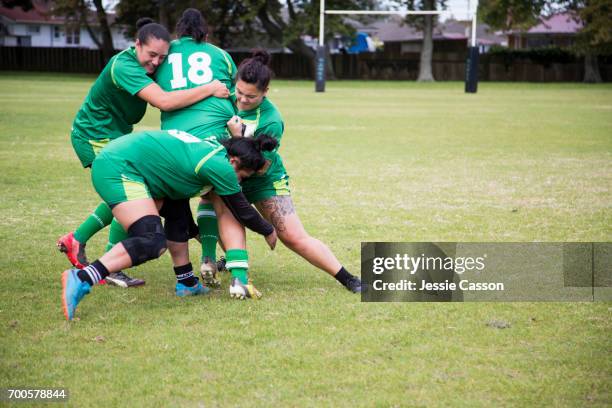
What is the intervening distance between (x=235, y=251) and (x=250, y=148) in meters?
0.76

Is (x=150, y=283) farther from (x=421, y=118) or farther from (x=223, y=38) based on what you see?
(x=223, y=38)

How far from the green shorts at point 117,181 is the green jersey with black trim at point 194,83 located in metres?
0.71

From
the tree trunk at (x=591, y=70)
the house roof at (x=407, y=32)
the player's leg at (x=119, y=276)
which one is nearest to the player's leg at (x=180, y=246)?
the player's leg at (x=119, y=276)

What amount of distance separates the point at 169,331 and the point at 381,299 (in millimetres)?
1550

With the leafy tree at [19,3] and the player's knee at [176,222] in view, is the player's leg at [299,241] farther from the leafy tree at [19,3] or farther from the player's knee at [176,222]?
the leafy tree at [19,3]

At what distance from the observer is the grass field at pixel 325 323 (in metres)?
4.07

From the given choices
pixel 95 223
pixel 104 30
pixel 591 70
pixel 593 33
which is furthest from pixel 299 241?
pixel 104 30

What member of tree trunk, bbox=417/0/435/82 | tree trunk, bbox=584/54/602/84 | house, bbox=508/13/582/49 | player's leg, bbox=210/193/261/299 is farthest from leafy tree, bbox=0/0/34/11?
player's leg, bbox=210/193/261/299

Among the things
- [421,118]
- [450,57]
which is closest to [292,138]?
[421,118]

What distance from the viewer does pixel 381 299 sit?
225 inches

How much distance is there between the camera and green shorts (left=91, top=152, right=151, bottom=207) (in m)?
5.25

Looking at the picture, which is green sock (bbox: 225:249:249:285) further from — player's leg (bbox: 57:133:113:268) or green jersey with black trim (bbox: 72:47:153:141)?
green jersey with black trim (bbox: 72:47:153:141)

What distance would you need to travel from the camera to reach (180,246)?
19.3 feet

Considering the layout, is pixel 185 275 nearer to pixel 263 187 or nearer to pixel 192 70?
pixel 263 187
